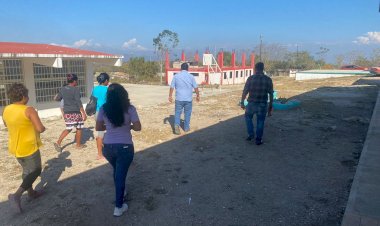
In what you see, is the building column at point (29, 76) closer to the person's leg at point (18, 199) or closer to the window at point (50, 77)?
the window at point (50, 77)

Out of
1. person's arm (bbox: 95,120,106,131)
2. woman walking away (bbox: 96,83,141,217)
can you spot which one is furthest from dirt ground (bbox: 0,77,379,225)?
person's arm (bbox: 95,120,106,131)

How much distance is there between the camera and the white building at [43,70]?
31.5ft

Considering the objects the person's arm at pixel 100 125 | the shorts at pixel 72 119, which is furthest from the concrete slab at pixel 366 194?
the shorts at pixel 72 119

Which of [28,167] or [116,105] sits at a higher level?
[116,105]

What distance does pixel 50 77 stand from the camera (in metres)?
11.0

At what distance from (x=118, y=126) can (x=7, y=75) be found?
8.11 metres

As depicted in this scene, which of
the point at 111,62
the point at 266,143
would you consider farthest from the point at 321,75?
the point at 266,143

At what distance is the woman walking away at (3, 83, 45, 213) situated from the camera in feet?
12.4

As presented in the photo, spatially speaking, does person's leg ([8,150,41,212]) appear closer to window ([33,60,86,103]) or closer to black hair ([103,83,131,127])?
black hair ([103,83,131,127])

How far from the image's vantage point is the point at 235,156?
6129mm

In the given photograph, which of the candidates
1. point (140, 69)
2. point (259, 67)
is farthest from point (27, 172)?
point (140, 69)

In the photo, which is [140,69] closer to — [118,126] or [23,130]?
[23,130]

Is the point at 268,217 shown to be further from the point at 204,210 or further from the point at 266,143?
the point at 266,143

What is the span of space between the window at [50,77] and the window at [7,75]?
0.54 m
